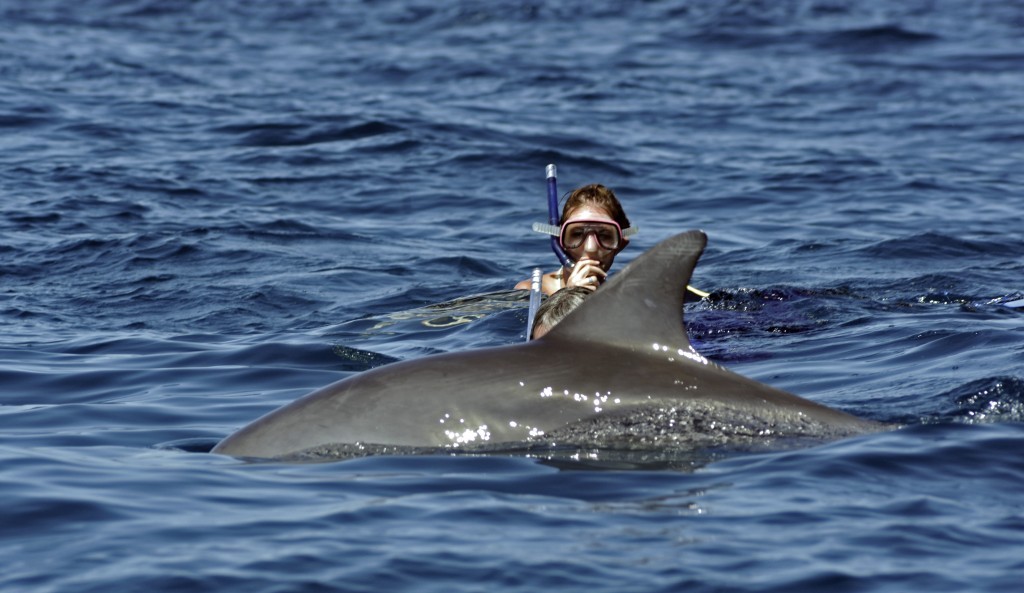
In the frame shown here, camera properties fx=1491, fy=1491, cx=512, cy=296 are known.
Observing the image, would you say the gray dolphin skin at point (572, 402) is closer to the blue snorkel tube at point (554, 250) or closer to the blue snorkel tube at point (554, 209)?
the blue snorkel tube at point (554, 250)

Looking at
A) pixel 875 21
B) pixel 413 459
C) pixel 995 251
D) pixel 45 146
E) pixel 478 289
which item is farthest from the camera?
pixel 875 21

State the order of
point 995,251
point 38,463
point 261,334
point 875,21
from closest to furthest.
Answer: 1. point 38,463
2. point 261,334
3. point 995,251
4. point 875,21

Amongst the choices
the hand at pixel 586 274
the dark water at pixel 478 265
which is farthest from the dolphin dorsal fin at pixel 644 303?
the hand at pixel 586 274

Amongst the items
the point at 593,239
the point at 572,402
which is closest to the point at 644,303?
the point at 572,402

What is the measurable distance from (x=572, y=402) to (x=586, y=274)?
8.86ft

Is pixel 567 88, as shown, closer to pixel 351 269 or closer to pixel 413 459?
pixel 351 269

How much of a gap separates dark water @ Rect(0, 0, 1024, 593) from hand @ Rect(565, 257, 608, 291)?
1244mm

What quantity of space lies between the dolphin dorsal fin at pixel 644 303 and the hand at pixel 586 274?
243cm

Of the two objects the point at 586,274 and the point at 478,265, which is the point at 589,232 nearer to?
the point at 586,274

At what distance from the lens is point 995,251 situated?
15.1 m

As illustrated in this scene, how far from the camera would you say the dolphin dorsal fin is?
6.43m

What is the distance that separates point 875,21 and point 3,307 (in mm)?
23008

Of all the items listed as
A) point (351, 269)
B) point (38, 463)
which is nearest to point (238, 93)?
point (351, 269)

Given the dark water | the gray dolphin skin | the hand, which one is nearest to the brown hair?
the hand
